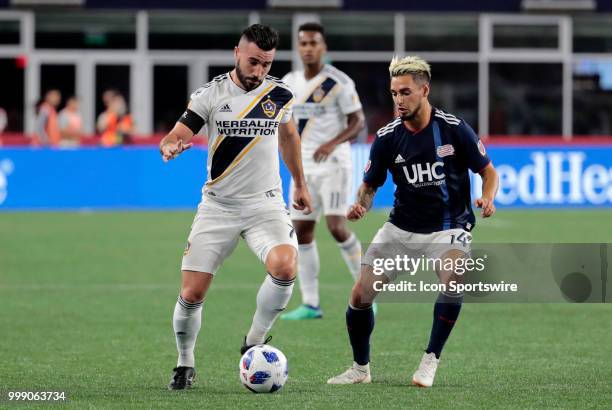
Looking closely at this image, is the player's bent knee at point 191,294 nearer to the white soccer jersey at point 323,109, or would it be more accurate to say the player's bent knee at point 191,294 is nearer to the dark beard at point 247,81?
the dark beard at point 247,81

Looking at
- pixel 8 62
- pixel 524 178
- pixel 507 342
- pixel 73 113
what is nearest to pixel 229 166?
pixel 507 342

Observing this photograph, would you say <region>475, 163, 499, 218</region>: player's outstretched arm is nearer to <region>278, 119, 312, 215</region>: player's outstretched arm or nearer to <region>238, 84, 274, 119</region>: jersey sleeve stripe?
<region>278, 119, 312, 215</region>: player's outstretched arm

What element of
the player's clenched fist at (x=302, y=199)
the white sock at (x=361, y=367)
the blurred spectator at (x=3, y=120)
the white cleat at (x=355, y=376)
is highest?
the blurred spectator at (x=3, y=120)

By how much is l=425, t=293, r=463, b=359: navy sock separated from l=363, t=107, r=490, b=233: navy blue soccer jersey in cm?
Answer: 42

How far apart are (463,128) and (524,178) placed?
1600 cm

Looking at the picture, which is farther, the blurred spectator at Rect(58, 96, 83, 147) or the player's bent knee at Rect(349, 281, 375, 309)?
the blurred spectator at Rect(58, 96, 83, 147)

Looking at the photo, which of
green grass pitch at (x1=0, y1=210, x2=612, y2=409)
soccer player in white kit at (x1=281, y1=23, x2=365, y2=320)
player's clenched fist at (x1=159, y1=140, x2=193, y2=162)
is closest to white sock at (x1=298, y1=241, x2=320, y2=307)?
soccer player in white kit at (x1=281, y1=23, x2=365, y2=320)

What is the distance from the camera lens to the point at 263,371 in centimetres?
746

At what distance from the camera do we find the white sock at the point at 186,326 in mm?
7758

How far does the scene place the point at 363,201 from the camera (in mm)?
7906

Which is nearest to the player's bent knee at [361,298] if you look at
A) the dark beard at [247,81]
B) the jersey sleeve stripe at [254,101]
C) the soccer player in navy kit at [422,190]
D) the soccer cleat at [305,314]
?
the soccer player in navy kit at [422,190]

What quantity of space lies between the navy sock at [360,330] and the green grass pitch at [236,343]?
242 mm

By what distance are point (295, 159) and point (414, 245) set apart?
3.09ft

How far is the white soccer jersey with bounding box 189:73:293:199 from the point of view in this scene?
779 cm
